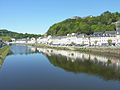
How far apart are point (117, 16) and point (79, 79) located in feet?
261

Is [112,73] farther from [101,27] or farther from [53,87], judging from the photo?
[101,27]

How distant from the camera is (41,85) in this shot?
2111cm

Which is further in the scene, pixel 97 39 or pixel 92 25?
pixel 92 25

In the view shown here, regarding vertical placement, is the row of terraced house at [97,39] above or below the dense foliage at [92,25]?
below

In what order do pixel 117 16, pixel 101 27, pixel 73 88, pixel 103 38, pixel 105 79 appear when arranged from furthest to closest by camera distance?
Answer: pixel 117 16
pixel 101 27
pixel 103 38
pixel 105 79
pixel 73 88

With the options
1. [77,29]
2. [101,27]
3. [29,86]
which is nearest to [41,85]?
[29,86]

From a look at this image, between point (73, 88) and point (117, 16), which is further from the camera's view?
point (117, 16)

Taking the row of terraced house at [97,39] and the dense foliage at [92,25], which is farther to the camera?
the dense foliage at [92,25]

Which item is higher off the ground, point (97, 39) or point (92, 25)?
point (92, 25)

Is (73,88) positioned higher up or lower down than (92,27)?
lower down

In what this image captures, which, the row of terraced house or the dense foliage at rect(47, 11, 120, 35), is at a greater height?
the dense foliage at rect(47, 11, 120, 35)

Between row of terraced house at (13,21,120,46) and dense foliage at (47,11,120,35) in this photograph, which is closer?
row of terraced house at (13,21,120,46)

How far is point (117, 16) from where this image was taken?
101 meters

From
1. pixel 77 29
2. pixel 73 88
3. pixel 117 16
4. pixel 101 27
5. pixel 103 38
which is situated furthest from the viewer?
pixel 117 16
